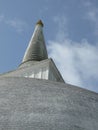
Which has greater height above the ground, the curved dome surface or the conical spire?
the conical spire

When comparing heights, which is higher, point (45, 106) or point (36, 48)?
point (36, 48)

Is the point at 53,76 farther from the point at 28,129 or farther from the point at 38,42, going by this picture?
the point at 28,129

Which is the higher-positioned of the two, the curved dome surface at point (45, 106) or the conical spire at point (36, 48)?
the conical spire at point (36, 48)

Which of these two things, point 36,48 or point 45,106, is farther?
point 36,48

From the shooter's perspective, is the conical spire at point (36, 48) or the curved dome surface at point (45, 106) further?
the conical spire at point (36, 48)

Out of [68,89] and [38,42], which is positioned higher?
[38,42]

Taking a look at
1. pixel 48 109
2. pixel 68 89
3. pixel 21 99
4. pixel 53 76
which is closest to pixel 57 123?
pixel 48 109

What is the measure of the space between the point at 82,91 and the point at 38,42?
580 inches

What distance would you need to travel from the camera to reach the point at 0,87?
1179cm

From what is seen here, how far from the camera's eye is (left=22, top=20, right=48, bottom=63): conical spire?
24.9 metres

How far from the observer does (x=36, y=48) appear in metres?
25.6

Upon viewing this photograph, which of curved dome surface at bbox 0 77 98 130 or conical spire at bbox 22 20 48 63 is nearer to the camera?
curved dome surface at bbox 0 77 98 130

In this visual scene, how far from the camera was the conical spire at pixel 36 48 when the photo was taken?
24.9 m

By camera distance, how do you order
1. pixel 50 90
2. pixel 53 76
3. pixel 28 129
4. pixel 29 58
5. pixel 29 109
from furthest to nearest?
pixel 29 58 < pixel 53 76 < pixel 50 90 < pixel 29 109 < pixel 28 129
